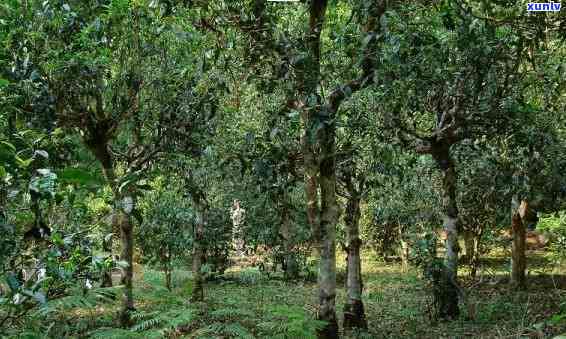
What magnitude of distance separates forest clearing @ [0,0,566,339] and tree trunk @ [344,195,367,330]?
43 mm

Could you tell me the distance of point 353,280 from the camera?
35.6 ft

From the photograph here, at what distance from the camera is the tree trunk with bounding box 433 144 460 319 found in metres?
11.6

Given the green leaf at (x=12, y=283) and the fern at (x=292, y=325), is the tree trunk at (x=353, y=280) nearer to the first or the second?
the fern at (x=292, y=325)

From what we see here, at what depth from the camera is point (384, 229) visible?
23859 mm

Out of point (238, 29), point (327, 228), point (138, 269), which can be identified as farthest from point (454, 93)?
point (138, 269)

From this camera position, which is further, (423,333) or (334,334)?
(423,333)

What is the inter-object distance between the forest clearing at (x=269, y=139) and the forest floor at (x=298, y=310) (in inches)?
3.0

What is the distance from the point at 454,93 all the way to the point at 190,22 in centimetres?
536

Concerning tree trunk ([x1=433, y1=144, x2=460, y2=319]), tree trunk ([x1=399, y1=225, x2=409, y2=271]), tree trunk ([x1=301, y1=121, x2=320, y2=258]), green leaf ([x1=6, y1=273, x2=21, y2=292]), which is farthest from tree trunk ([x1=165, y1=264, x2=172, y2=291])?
green leaf ([x1=6, y1=273, x2=21, y2=292])

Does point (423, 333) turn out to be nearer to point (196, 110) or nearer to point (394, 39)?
point (196, 110)

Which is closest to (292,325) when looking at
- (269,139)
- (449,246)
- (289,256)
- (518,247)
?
(269,139)

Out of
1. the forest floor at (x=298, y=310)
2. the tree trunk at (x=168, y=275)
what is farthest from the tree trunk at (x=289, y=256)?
the tree trunk at (x=168, y=275)

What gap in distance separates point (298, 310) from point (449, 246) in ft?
20.0

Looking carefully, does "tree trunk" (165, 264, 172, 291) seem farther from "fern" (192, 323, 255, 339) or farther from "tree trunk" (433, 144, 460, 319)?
"fern" (192, 323, 255, 339)
